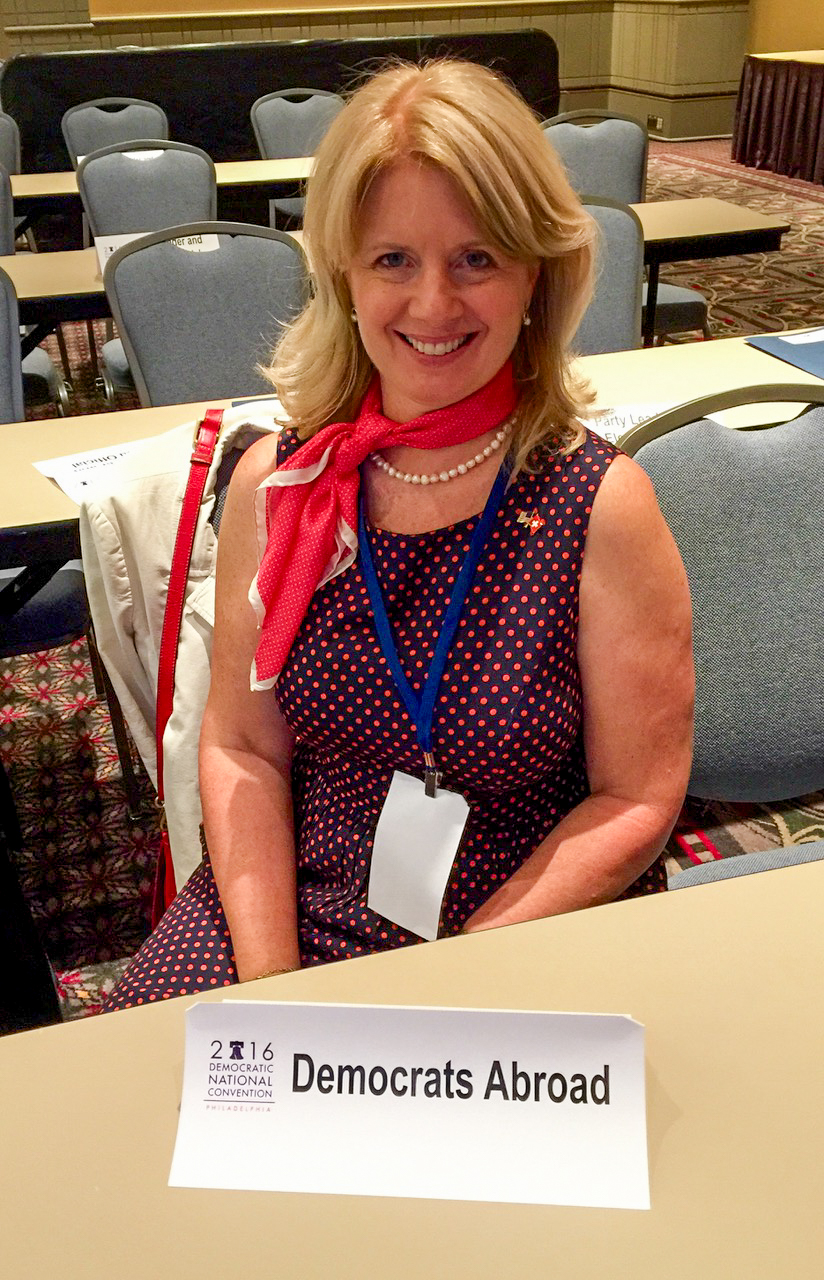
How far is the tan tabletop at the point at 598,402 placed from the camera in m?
2.07

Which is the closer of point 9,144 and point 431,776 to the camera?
point 431,776

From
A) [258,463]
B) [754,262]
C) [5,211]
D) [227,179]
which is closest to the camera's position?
[258,463]

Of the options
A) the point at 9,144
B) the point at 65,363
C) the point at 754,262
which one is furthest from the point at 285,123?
the point at 754,262

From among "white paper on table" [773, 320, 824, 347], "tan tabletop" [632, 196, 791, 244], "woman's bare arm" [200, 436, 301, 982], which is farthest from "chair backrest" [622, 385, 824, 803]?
"tan tabletop" [632, 196, 791, 244]

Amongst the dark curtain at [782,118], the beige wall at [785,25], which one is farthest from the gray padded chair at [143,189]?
the beige wall at [785,25]

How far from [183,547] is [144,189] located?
3.17 m

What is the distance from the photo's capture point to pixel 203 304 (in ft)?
8.96

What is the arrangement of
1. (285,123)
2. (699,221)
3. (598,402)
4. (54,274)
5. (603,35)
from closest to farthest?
(598,402), (54,274), (699,221), (285,123), (603,35)

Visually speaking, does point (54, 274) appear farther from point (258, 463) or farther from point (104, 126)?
point (258, 463)

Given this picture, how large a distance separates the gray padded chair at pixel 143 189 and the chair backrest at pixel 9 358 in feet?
5.24

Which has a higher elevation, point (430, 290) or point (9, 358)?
point (430, 290)

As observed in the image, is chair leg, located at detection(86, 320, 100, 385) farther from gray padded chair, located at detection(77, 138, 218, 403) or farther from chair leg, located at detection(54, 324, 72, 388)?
gray padded chair, located at detection(77, 138, 218, 403)

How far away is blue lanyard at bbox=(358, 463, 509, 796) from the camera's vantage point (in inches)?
46.5

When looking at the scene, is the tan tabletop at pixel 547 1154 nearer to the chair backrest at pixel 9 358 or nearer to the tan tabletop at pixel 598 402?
the tan tabletop at pixel 598 402
